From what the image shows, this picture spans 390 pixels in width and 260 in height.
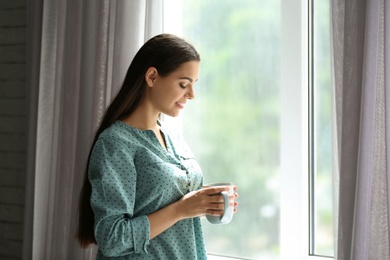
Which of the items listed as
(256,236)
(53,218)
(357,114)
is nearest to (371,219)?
(357,114)

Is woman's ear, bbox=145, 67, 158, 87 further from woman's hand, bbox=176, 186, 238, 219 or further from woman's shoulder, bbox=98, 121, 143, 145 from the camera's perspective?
woman's hand, bbox=176, 186, 238, 219

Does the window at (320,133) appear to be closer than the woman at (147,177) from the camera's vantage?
No

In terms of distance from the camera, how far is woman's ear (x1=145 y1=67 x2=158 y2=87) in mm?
1808

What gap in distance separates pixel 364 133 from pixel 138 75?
69cm

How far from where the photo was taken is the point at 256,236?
2402 millimetres

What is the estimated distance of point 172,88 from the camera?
5.95 feet

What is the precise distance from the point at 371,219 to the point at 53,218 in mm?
1317

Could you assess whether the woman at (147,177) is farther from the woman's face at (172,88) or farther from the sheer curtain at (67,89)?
the sheer curtain at (67,89)

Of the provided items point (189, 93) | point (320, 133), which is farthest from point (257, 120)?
point (189, 93)

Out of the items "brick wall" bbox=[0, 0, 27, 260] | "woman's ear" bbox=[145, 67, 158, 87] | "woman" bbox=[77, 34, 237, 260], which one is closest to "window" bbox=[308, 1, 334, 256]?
"woman" bbox=[77, 34, 237, 260]

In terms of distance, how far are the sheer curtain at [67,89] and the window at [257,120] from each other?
204 millimetres

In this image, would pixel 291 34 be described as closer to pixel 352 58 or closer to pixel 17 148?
pixel 352 58

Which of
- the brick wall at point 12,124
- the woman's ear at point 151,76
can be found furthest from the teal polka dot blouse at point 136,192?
the brick wall at point 12,124

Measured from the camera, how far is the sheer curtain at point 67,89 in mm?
2352
